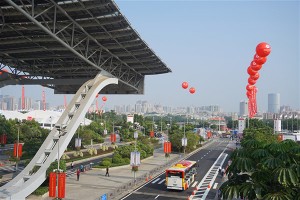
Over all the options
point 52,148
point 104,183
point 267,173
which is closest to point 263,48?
point 267,173

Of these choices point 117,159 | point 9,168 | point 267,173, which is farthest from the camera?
point 117,159

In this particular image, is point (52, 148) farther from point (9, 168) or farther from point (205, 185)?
point (9, 168)

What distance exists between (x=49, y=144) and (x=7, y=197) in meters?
5.94

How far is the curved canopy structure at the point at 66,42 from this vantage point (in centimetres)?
2241

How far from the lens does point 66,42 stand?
26.1 meters

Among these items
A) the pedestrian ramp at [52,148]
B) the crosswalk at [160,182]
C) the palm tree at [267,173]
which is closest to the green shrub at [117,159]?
the crosswalk at [160,182]

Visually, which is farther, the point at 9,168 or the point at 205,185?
the point at 9,168

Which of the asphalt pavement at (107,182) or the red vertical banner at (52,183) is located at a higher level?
the red vertical banner at (52,183)

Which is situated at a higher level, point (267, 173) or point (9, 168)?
point (267, 173)

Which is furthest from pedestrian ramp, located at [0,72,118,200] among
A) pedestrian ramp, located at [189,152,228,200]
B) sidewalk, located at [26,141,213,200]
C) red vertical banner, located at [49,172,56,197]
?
pedestrian ramp, located at [189,152,228,200]

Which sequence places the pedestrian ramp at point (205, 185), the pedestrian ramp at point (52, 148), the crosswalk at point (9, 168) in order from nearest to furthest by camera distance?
the pedestrian ramp at point (52, 148), the pedestrian ramp at point (205, 185), the crosswalk at point (9, 168)

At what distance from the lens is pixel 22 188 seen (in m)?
23.7

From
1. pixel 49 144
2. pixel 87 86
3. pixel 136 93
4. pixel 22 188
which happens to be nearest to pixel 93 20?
pixel 87 86

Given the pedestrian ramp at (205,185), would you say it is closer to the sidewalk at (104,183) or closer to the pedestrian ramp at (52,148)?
the sidewalk at (104,183)
